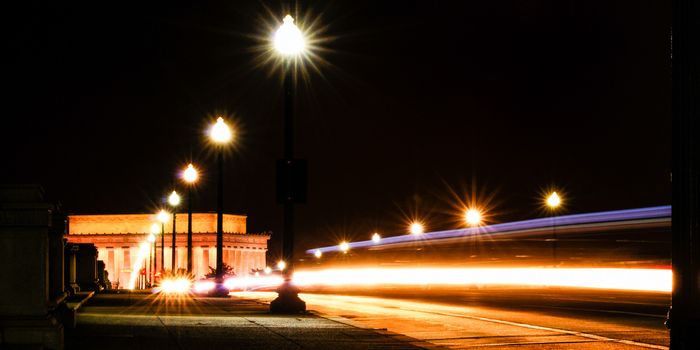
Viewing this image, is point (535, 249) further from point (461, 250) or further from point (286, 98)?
point (286, 98)

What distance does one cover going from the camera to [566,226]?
46406 millimetres

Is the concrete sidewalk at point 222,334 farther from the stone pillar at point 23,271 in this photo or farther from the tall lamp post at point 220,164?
the tall lamp post at point 220,164

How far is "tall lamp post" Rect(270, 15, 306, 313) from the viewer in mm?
22375

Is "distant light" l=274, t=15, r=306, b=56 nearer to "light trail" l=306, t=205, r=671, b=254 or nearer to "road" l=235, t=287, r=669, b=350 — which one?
"road" l=235, t=287, r=669, b=350

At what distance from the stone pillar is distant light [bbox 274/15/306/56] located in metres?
12.7

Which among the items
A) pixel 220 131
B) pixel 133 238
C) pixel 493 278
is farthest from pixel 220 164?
→ pixel 133 238

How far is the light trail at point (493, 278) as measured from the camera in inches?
1272

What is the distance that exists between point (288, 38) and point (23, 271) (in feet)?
42.8

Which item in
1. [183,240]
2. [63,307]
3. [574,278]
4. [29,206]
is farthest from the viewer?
[183,240]

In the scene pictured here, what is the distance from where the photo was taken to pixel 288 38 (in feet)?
75.8

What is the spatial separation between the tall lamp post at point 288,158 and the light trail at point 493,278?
541 millimetres

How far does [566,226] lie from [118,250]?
14631 cm

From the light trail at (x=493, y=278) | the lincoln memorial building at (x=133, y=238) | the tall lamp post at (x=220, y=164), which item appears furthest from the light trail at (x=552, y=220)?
the lincoln memorial building at (x=133, y=238)

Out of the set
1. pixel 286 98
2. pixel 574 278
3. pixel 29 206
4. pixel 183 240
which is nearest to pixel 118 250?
pixel 183 240
